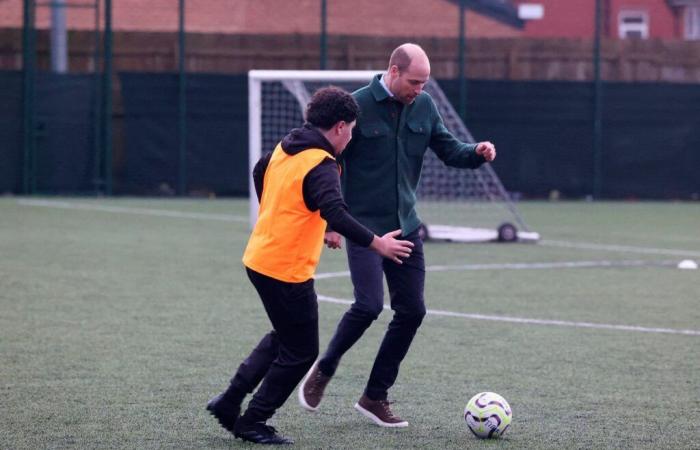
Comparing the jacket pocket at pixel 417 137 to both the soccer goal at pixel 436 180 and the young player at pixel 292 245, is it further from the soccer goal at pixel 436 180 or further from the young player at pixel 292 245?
the soccer goal at pixel 436 180

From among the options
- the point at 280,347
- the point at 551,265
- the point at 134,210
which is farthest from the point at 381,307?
the point at 134,210

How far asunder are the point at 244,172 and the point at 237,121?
0.93 m

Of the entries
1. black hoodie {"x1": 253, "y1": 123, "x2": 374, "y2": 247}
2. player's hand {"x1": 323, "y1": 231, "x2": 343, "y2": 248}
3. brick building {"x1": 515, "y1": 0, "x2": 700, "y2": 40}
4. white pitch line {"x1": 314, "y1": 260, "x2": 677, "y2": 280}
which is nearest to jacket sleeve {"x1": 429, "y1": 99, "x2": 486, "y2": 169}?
player's hand {"x1": 323, "y1": 231, "x2": 343, "y2": 248}

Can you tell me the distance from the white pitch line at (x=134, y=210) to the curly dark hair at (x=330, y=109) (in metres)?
13.0

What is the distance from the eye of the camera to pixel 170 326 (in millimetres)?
9047

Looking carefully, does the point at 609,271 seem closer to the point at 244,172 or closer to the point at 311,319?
the point at 311,319

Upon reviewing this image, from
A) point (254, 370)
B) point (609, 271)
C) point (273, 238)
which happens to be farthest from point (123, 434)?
point (609, 271)

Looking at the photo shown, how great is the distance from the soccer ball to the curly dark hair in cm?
142

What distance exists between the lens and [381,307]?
6219 millimetres

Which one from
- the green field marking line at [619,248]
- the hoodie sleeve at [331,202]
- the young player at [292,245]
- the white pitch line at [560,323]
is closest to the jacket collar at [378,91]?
the young player at [292,245]

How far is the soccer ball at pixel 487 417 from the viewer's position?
5.81 metres

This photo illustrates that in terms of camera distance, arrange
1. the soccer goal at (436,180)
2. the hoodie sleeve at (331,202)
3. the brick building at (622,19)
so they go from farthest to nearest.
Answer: the brick building at (622,19) → the soccer goal at (436,180) → the hoodie sleeve at (331,202)

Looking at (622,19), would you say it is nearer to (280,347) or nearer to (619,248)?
(619,248)

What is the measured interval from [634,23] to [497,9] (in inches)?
214
